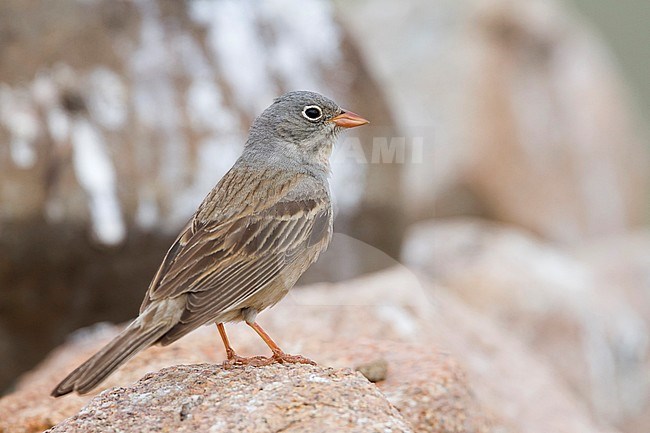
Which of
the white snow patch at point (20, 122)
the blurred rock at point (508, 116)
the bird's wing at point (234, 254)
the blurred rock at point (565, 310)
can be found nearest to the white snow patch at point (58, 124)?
the white snow patch at point (20, 122)

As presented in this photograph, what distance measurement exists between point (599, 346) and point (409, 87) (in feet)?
22.8

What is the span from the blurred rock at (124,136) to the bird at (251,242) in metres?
2.63

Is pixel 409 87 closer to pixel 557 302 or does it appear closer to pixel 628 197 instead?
pixel 628 197

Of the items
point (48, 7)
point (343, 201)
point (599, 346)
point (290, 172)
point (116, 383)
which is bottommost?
point (599, 346)

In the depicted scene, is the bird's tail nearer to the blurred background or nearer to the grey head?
the grey head

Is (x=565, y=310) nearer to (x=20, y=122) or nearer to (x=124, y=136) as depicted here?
(x=124, y=136)

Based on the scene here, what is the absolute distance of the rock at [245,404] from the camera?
4.14 meters

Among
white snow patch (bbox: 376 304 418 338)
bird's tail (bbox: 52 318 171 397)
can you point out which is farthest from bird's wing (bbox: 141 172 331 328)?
white snow patch (bbox: 376 304 418 338)

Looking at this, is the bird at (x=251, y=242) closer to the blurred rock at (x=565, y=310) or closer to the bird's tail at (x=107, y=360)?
the bird's tail at (x=107, y=360)

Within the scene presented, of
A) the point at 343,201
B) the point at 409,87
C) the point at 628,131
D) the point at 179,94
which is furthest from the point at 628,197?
the point at 179,94

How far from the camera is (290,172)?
579 centimetres

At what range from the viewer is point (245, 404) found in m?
4.28

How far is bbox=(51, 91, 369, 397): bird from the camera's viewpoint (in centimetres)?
474

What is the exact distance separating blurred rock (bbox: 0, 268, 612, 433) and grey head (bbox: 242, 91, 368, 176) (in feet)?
4.29
